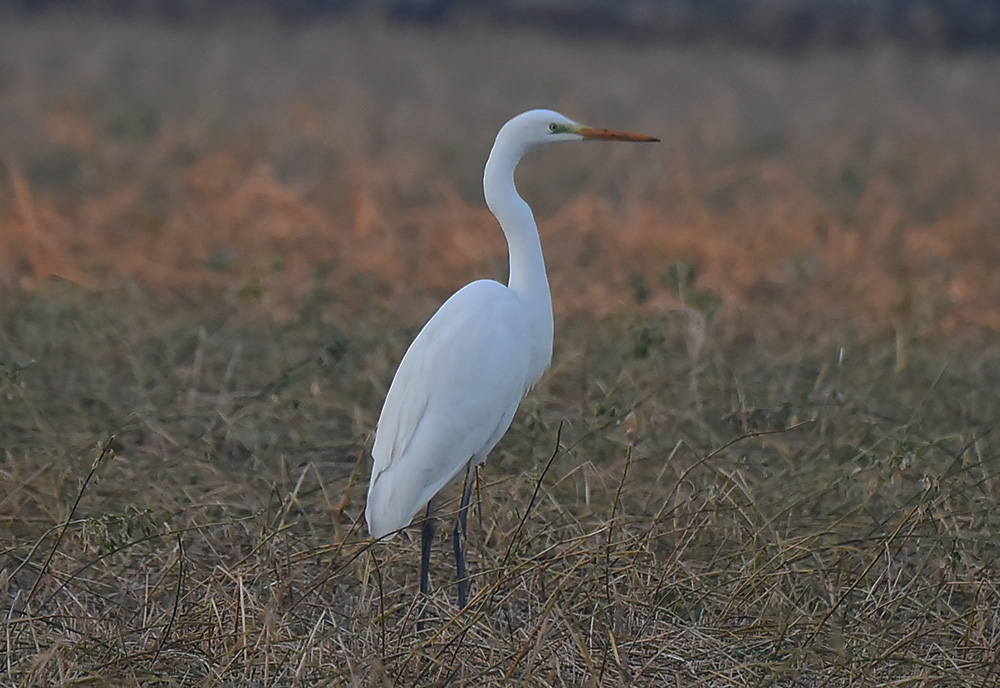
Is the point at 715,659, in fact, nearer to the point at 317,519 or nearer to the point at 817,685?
the point at 817,685

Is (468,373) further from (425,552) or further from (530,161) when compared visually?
(530,161)

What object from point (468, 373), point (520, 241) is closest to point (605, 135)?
point (520, 241)

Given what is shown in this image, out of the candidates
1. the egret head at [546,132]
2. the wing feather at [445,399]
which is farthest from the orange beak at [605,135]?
the wing feather at [445,399]

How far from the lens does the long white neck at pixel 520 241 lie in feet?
9.35

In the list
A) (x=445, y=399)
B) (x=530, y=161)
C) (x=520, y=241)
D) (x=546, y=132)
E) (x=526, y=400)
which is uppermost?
(x=546, y=132)

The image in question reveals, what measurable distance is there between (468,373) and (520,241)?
318 millimetres

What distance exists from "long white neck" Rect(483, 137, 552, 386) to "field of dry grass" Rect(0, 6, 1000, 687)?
0.37m

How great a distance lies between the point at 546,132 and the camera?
9.42ft

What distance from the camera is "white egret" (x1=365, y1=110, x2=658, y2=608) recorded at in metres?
2.75

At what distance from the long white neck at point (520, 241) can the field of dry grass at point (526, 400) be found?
1.20 ft

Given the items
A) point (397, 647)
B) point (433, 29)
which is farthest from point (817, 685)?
point (433, 29)

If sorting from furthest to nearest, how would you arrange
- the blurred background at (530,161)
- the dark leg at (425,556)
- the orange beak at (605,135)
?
→ the blurred background at (530,161)
the orange beak at (605,135)
the dark leg at (425,556)

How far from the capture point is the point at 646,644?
2.38 m

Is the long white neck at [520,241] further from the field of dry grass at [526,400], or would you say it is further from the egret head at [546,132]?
the field of dry grass at [526,400]
